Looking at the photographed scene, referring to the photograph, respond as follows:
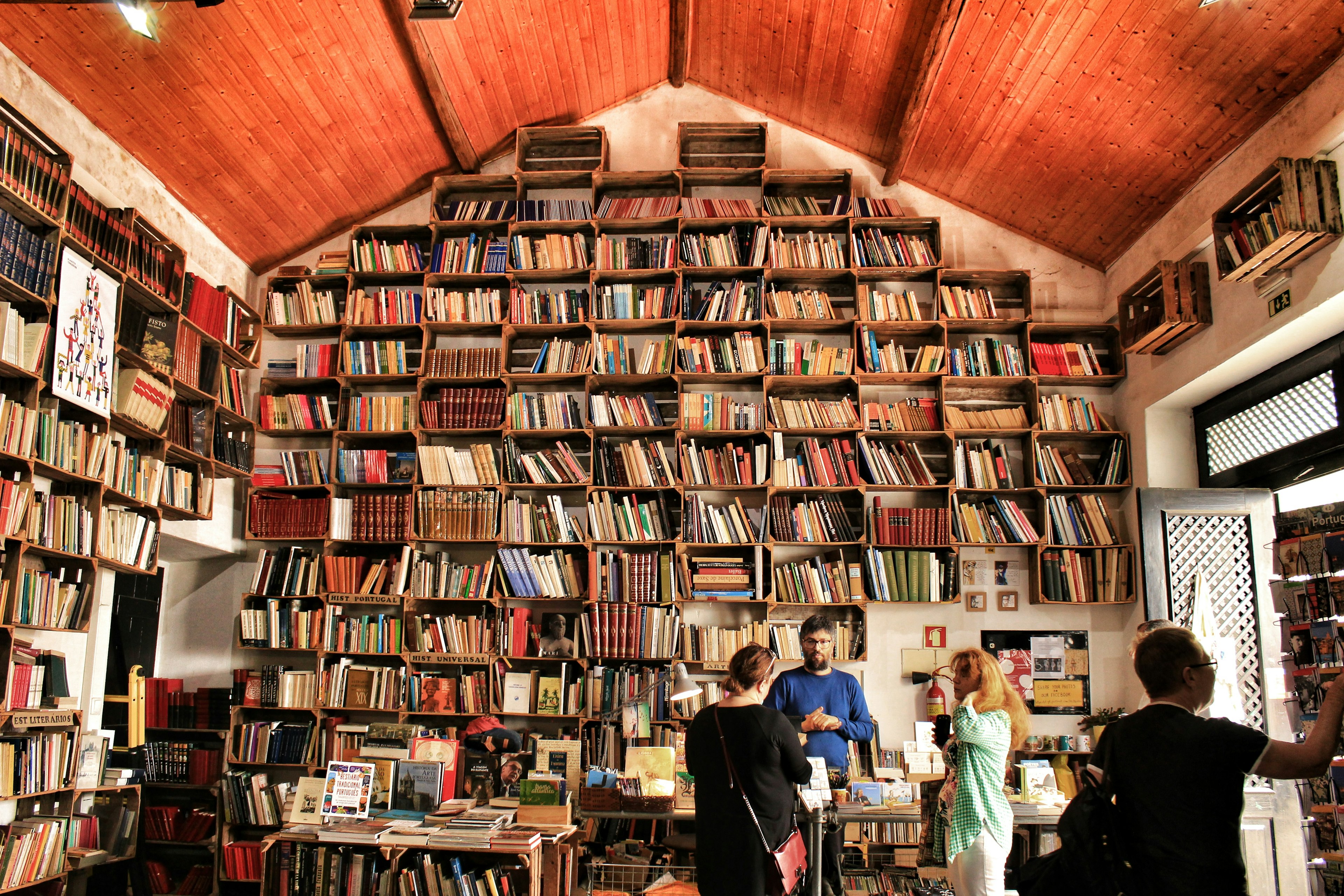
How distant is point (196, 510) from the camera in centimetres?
569

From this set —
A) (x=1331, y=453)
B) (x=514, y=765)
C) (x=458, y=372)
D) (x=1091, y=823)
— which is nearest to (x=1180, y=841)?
(x=1091, y=823)

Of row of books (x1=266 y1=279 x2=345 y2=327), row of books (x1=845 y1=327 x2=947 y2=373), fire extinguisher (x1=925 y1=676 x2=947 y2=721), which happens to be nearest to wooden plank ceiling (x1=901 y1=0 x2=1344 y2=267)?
row of books (x1=845 y1=327 x2=947 y2=373)

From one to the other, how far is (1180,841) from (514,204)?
568 cm

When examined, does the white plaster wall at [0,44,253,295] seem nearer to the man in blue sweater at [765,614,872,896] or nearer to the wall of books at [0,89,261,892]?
the wall of books at [0,89,261,892]

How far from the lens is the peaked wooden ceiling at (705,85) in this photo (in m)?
4.64

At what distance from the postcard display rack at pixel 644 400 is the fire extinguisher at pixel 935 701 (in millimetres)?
460

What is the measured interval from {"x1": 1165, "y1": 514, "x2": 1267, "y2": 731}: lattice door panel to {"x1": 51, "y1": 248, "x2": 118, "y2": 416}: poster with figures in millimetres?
5827

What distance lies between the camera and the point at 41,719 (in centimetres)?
431

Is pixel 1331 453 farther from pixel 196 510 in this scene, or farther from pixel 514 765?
pixel 196 510

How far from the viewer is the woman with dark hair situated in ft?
10.8

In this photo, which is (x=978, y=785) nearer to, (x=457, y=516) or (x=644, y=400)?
(x=644, y=400)

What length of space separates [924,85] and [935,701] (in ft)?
12.0

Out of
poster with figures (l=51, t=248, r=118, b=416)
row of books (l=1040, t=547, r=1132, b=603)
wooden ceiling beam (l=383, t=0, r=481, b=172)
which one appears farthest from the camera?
row of books (l=1040, t=547, r=1132, b=603)

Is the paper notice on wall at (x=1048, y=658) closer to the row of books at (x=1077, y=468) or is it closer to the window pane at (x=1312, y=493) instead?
the row of books at (x=1077, y=468)
